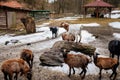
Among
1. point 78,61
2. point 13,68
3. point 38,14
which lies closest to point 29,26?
point 78,61

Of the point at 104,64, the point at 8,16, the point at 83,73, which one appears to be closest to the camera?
the point at 104,64

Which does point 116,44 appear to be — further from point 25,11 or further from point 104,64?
point 25,11

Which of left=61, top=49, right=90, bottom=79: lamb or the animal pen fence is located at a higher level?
the animal pen fence

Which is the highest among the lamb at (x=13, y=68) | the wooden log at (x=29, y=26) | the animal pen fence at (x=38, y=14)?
the animal pen fence at (x=38, y=14)

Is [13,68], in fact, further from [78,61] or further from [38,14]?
[38,14]

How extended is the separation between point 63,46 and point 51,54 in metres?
1.56

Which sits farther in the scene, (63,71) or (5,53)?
(5,53)

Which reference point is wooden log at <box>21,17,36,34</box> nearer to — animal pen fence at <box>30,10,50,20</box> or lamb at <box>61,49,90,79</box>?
lamb at <box>61,49,90,79</box>

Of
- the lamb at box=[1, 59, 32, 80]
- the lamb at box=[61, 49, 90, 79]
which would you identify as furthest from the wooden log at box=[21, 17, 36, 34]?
the lamb at box=[1, 59, 32, 80]

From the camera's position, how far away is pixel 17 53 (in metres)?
13.9

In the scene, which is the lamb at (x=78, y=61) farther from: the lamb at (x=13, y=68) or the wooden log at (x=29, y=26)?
the wooden log at (x=29, y=26)

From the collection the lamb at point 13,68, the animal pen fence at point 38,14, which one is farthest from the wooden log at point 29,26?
the animal pen fence at point 38,14

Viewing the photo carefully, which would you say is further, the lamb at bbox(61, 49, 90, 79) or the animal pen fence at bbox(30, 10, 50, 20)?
the animal pen fence at bbox(30, 10, 50, 20)

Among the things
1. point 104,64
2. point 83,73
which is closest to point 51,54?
point 83,73
